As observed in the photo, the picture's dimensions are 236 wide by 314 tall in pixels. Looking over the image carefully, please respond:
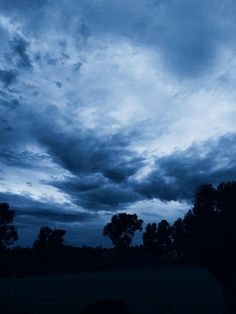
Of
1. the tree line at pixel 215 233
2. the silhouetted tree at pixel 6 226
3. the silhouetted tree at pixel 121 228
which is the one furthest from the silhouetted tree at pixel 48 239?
the tree line at pixel 215 233

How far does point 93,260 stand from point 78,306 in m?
98.0

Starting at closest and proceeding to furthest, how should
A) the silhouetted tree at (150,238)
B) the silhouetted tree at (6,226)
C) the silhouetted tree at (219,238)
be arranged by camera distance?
the silhouetted tree at (219,238) → the silhouetted tree at (6,226) → the silhouetted tree at (150,238)

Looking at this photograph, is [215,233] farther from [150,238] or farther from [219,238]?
[150,238]

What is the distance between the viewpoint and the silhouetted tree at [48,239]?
152875 mm

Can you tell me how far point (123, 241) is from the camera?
15712cm

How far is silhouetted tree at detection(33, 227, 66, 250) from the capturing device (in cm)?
15288

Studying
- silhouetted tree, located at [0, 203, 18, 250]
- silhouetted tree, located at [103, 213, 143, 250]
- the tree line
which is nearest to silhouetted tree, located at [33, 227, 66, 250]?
silhouetted tree, located at [103, 213, 143, 250]

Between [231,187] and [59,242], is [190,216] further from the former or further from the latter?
[59,242]

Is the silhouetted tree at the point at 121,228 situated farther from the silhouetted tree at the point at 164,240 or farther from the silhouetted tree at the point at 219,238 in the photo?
the silhouetted tree at the point at 219,238

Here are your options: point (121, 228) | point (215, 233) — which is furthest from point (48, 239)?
point (215, 233)

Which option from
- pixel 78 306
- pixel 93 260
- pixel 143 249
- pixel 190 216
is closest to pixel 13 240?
pixel 93 260

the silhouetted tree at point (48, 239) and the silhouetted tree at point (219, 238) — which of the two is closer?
the silhouetted tree at point (219, 238)

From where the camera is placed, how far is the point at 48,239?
6093 inches

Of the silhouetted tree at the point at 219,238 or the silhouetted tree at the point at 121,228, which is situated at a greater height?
the silhouetted tree at the point at 121,228
